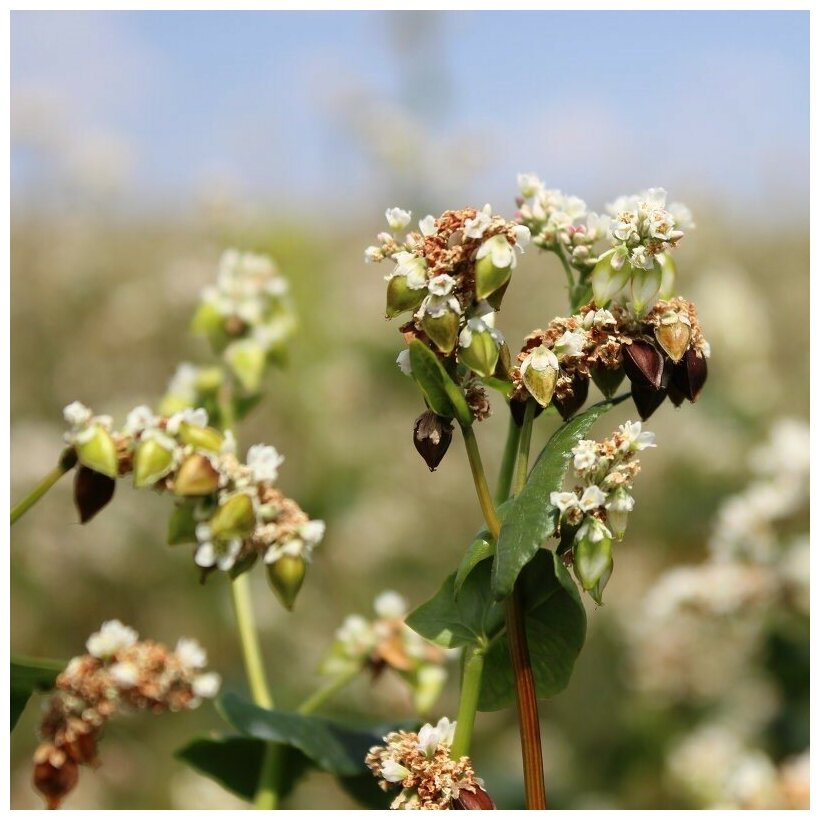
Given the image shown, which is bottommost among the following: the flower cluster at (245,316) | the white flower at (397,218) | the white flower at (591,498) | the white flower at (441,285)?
the white flower at (591,498)

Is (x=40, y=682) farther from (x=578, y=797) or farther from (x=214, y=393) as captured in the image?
(x=578, y=797)

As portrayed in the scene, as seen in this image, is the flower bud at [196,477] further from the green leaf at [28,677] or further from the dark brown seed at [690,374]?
the dark brown seed at [690,374]

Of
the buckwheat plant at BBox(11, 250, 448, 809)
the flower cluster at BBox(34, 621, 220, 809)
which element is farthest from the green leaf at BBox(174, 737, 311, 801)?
the flower cluster at BBox(34, 621, 220, 809)

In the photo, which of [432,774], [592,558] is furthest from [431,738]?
[592,558]

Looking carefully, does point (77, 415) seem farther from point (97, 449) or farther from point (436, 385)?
point (436, 385)

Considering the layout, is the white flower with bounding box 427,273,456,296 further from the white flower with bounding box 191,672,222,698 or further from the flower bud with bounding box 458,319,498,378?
the white flower with bounding box 191,672,222,698

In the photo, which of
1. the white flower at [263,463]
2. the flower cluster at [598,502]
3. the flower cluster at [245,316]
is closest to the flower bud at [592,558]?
the flower cluster at [598,502]
